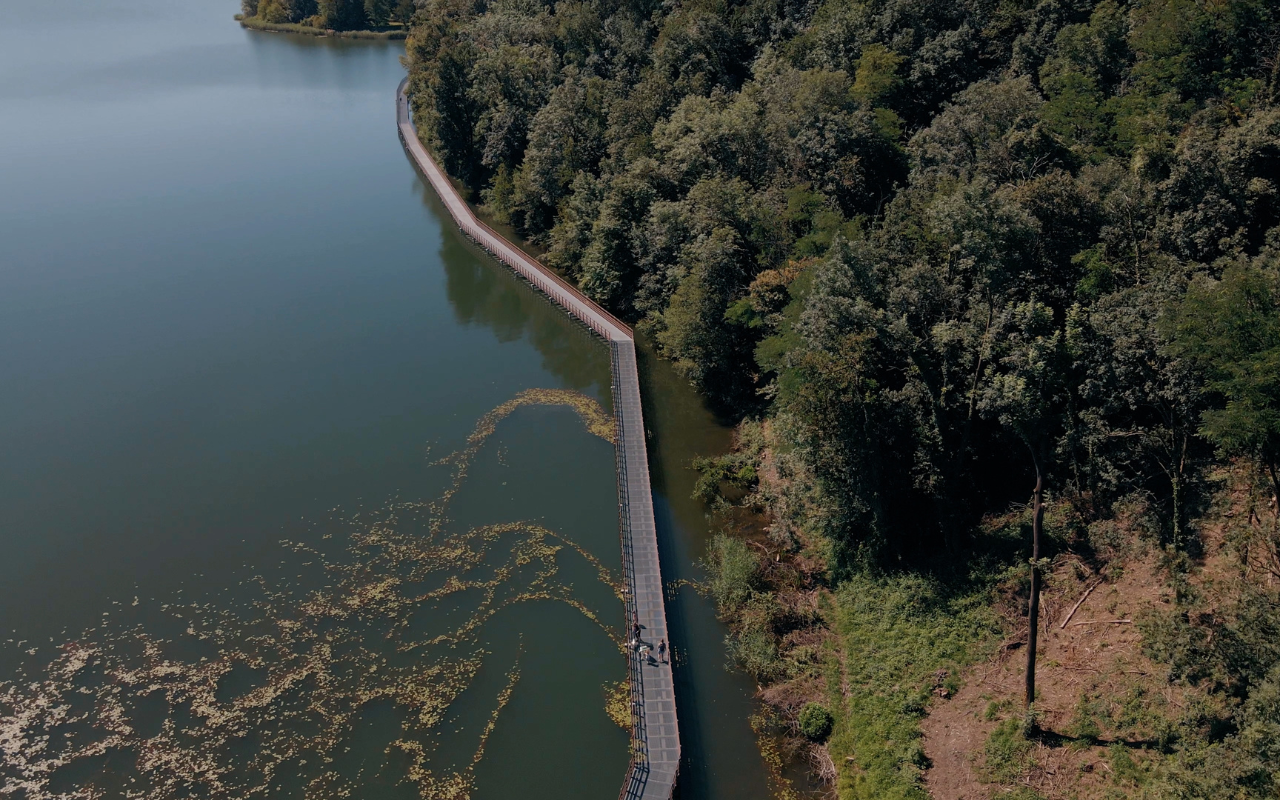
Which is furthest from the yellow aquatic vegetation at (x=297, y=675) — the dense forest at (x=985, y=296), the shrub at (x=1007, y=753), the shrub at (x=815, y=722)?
the shrub at (x=1007, y=753)

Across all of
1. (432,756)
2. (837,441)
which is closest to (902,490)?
(837,441)

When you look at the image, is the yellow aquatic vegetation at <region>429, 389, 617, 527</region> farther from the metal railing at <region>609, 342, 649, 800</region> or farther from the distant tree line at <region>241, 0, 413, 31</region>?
the distant tree line at <region>241, 0, 413, 31</region>

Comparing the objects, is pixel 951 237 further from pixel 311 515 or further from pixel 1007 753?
pixel 311 515

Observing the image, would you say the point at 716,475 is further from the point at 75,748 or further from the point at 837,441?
the point at 75,748

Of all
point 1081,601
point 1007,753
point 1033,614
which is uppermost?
point 1033,614

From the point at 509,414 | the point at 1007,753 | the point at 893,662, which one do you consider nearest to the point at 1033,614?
the point at 1007,753

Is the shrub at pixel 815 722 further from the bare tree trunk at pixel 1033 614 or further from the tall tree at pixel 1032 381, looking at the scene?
the tall tree at pixel 1032 381
